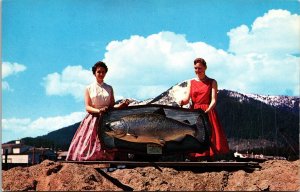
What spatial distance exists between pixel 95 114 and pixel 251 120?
45.0 m

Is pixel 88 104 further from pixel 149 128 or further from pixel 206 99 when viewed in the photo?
pixel 206 99

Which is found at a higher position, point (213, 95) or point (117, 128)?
point (213, 95)

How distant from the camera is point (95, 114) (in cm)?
725

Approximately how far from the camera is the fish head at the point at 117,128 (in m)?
6.89

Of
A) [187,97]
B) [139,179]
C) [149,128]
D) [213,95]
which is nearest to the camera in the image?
[139,179]

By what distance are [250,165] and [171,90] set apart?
1.75m

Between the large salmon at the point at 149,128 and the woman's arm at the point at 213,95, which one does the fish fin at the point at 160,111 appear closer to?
the large salmon at the point at 149,128

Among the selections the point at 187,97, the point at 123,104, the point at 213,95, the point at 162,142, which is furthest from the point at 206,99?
the point at 123,104

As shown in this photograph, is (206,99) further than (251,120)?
No

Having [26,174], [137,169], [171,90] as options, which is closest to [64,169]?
[26,174]

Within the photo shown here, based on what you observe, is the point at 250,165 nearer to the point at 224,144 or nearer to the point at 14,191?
the point at 224,144

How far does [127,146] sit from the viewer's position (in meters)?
7.05

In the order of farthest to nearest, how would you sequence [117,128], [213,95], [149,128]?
[213,95] < [149,128] < [117,128]

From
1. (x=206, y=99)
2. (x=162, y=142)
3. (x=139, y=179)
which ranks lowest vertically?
(x=139, y=179)
